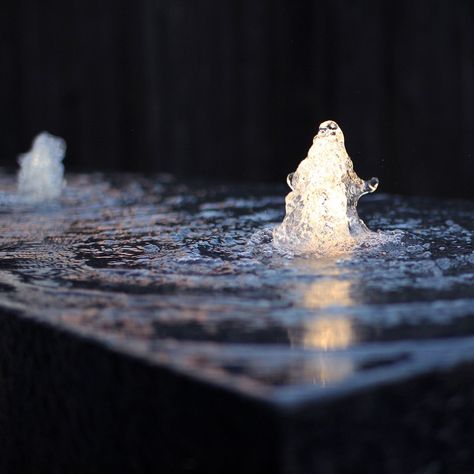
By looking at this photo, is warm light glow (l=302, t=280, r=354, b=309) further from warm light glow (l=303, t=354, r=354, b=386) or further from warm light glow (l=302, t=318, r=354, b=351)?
warm light glow (l=303, t=354, r=354, b=386)

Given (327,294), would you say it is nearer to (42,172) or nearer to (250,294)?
(250,294)

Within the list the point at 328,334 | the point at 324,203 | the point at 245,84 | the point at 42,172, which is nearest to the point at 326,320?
the point at 328,334

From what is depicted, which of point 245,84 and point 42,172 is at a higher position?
point 245,84

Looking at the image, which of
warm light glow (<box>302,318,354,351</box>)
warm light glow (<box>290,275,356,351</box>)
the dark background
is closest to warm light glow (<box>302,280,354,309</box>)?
warm light glow (<box>290,275,356,351</box>)

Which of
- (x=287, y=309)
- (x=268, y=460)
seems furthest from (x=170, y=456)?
(x=287, y=309)

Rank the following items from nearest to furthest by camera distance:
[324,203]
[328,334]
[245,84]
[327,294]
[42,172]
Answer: [328,334] < [327,294] < [324,203] < [42,172] < [245,84]

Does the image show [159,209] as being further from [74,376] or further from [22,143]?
[22,143]

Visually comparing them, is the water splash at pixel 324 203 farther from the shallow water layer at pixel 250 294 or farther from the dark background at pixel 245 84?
the dark background at pixel 245 84
